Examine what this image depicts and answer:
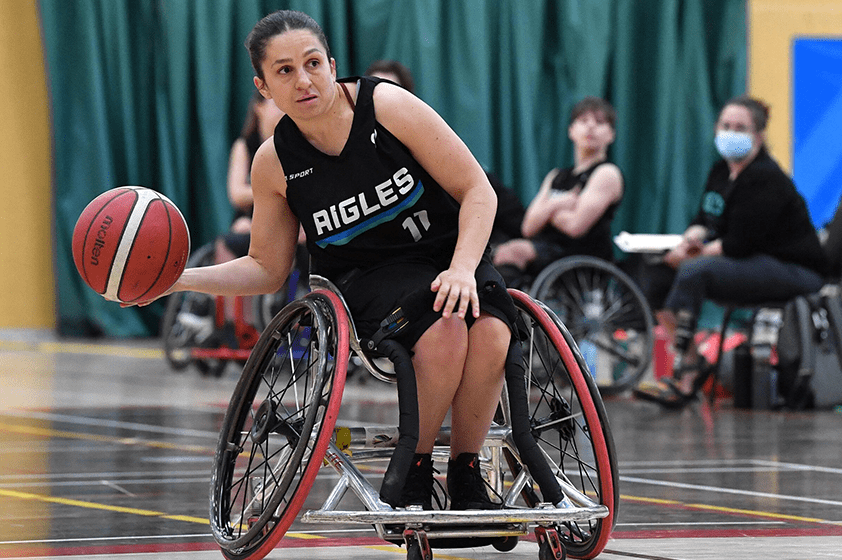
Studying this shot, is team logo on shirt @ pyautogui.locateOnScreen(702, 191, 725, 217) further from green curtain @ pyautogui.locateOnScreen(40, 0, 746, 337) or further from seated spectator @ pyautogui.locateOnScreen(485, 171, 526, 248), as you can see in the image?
green curtain @ pyautogui.locateOnScreen(40, 0, 746, 337)

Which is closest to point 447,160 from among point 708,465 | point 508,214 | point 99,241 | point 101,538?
point 99,241

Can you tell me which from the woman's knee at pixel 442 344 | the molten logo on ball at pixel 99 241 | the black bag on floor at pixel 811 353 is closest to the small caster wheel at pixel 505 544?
the woman's knee at pixel 442 344

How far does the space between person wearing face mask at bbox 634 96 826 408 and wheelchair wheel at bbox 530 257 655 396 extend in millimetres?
281

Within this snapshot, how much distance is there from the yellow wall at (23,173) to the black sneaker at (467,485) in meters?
5.78

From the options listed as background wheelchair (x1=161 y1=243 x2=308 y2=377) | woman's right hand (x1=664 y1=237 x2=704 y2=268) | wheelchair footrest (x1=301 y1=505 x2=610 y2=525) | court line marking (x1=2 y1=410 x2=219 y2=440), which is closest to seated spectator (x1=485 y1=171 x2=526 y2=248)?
woman's right hand (x1=664 y1=237 x2=704 y2=268)

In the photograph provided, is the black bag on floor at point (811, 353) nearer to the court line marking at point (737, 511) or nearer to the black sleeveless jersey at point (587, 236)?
the black sleeveless jersey at point (587, 236)

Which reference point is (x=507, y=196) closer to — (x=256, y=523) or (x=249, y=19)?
(x=249, y=19)

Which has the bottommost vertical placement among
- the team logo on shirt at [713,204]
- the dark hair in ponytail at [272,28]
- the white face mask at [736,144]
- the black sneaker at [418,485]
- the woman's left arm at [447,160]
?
the team logo on shirt at [713,204]

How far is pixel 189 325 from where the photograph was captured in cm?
624

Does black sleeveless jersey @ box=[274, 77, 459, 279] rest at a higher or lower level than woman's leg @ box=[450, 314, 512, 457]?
higher

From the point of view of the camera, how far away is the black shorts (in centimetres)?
221

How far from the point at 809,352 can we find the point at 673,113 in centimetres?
275

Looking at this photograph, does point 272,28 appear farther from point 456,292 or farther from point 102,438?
point 102,438

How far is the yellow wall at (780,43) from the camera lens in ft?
26.2
